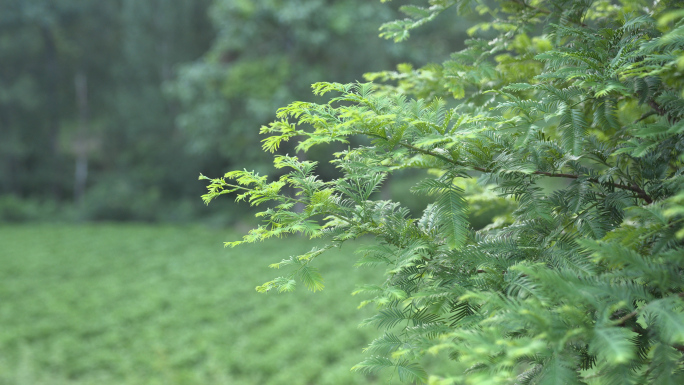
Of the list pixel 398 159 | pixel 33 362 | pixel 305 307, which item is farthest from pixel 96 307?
pixel 398 159

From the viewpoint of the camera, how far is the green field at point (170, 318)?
510cm

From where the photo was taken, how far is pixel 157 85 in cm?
1453

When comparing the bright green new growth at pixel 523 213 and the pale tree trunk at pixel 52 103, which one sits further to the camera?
the pale tree trunk at pixel 52 103

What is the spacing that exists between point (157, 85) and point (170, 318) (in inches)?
405

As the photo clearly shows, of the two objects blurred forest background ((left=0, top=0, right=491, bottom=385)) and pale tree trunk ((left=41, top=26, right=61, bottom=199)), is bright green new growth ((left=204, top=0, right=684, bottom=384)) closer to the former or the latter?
blurred forest background ((left=0, top=0, right=491, bottom=385))

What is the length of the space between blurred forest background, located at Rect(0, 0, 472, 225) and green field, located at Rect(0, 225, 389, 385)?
3.15m

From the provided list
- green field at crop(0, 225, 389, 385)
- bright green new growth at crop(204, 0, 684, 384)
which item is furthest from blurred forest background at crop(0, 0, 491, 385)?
bright green new growth at crop(204, 0, 684, 384)

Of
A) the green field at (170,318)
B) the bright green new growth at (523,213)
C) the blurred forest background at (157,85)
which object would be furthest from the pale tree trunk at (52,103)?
the bright green new growth at (523,213)

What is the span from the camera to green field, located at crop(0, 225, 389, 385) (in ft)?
16.7

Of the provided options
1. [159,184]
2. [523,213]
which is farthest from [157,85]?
[523,213]

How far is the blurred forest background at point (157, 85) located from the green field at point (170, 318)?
315 centimetres

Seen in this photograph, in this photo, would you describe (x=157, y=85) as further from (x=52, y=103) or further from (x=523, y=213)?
(x=523, y=213)

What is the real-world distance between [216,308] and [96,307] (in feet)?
6.34

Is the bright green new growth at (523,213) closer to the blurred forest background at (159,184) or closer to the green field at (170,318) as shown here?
the blurred forest background at (159,184)
